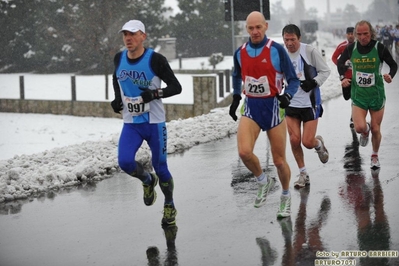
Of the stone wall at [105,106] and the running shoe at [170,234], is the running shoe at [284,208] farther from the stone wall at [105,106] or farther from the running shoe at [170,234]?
the stone wall at [105,106]

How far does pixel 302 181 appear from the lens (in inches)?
349

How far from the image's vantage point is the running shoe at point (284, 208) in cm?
732

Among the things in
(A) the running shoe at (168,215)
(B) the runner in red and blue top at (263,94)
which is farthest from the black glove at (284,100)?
(A) the running shoe at (168,215)

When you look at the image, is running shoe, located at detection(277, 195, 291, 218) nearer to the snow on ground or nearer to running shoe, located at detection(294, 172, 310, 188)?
running shoe, located at detection(294, 172, 310, 188)

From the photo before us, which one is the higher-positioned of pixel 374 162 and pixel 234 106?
pixel 234 106

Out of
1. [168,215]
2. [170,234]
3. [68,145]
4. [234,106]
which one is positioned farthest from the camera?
[68,145]

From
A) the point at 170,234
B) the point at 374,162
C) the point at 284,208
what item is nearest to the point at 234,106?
the point at 284,208

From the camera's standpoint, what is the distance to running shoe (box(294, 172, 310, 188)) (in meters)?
8.82

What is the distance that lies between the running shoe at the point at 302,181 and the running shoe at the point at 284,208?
1443 millimetres

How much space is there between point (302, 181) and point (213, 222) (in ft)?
6.29

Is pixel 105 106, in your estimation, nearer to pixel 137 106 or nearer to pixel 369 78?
pixel 369 78

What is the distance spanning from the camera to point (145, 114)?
712 cm

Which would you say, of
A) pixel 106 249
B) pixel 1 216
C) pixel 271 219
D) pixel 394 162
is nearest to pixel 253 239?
pixel 271 219

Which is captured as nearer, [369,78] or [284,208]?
[284,208]
